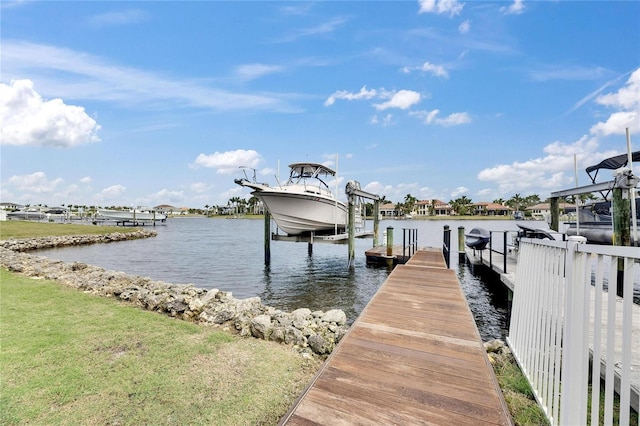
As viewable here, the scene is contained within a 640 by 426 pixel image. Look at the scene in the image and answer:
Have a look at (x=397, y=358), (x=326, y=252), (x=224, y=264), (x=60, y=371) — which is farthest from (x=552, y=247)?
(x=326, y=252)

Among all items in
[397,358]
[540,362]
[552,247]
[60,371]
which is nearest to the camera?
[552,247]

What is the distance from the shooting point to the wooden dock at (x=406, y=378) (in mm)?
2430

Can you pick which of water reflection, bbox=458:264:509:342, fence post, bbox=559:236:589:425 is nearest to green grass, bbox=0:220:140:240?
water reflection, bbox=458:264:509:342

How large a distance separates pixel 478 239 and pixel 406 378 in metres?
13.8

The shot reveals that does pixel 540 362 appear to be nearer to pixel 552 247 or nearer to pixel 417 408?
pixel 552 247

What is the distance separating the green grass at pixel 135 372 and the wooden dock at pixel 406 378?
0.73m

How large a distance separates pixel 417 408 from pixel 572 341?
1.23 m

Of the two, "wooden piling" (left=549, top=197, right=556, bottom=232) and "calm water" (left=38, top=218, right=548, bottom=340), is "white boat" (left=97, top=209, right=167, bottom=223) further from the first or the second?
"wooden piling" (left=549, top=197, right=556, bottom=232)

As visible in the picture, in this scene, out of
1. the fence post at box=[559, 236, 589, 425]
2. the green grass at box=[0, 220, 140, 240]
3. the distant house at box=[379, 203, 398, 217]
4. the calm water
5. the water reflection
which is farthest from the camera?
the distant house at box=[379, 203, 398, 217]

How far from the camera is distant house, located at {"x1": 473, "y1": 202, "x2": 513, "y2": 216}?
112525mm

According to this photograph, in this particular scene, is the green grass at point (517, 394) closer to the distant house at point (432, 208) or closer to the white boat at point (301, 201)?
the white boat at point (301, 201)

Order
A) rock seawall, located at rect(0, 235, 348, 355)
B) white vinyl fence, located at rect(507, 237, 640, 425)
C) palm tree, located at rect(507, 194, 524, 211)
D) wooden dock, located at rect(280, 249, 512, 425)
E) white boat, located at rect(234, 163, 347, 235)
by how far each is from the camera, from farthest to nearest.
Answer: palm tree, located at rect(507, 194, 524, 211)
white boat, located at rect(234, 163, 347, 235)
rock seawall, located at rect(0, 235, 348, 355)
wooden dock, located at rect(280, 249, 512, 425)
white vinyl fence, located at rect(507, 237, 640, 425)

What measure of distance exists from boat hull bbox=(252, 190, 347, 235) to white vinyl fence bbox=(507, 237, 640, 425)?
10.6 meters

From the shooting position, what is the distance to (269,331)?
197 inches
